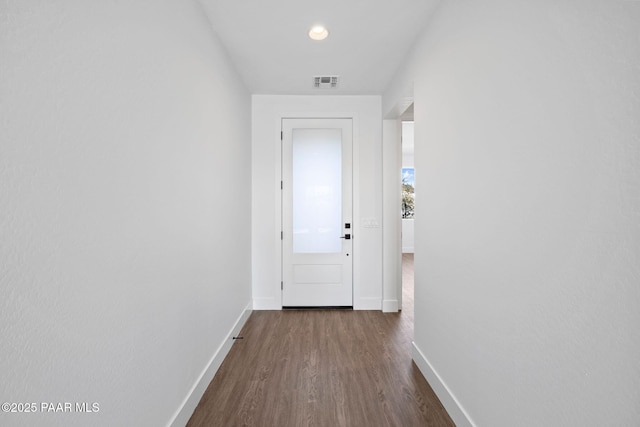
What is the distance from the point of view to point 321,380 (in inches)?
89.5

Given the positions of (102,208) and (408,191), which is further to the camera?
(408,191)

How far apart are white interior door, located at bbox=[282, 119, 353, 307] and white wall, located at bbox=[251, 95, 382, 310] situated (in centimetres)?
9

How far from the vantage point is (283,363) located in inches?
99.3

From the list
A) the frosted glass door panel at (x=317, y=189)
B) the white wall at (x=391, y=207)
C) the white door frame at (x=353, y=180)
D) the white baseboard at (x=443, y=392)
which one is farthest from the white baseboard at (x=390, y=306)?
the white baseboard at (x=443, y=392)

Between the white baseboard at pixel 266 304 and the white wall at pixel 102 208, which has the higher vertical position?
the white wall at pixel 102 208

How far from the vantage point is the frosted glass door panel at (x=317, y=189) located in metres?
3.85

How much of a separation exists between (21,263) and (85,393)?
51 centimetres

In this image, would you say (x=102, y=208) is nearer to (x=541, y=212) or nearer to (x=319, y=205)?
(x=541, y=212)

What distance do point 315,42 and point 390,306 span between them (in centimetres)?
291

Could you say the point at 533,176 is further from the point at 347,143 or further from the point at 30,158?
the point at 347,143

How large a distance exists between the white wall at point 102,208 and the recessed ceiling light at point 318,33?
81 cm

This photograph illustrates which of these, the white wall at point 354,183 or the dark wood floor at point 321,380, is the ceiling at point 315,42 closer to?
the white wall at point 354,183

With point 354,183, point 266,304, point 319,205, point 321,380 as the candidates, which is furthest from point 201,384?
point 354,183

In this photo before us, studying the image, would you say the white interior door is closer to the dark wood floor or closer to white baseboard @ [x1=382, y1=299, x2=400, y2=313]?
white baseboard @ [x1=382, y1=299, x2=400, y2=313]
